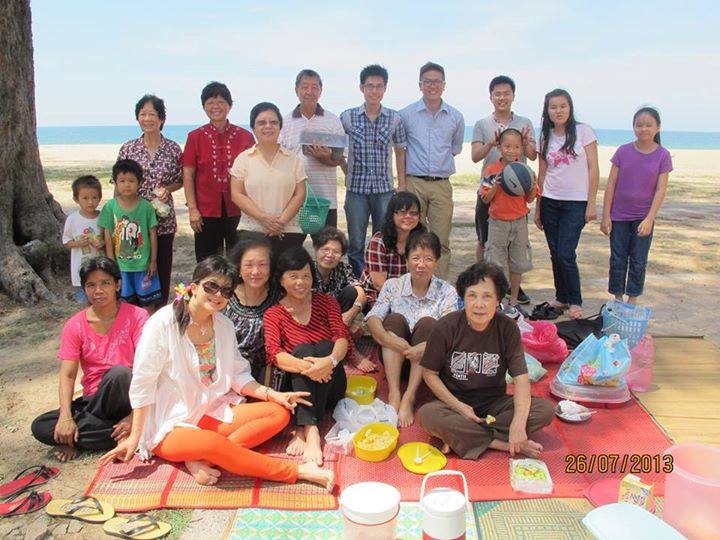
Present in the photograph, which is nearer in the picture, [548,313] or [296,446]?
[296,446]

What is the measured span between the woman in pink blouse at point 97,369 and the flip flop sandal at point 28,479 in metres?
0.13

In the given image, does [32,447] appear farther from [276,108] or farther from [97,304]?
[276,108]

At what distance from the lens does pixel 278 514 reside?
2732 mm

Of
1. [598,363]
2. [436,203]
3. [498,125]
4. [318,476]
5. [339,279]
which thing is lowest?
[318,476]

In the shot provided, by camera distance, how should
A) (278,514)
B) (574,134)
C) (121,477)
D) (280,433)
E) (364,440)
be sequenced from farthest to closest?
(574,134)
(280,433)
(364,440)
(121,477)
(278,514)

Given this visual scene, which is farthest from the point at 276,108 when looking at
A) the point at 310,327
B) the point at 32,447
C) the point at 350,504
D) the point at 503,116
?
the point at 350,504

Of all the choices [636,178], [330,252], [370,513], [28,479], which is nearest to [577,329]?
[636,178]

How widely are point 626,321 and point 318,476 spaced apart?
2.78 metres

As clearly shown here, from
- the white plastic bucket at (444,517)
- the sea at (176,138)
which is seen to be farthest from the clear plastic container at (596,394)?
the sea at (176,138)

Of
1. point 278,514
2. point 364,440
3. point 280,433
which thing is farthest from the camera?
point 280,433

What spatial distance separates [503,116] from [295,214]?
251cm

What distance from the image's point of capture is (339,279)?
461cm

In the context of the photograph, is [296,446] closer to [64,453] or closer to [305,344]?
[305,344]

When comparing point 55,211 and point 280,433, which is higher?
point 55,211
